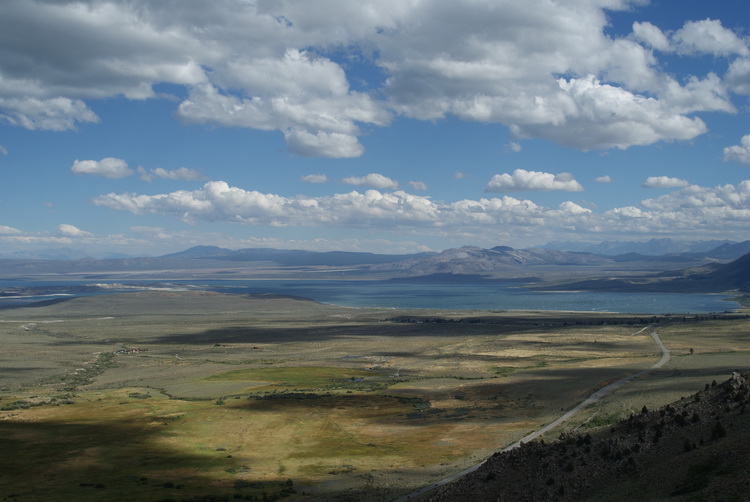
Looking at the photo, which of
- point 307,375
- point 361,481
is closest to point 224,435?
point 361,481

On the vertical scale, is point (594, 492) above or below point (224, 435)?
above

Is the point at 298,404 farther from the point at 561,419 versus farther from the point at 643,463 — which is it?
the point at 643,463

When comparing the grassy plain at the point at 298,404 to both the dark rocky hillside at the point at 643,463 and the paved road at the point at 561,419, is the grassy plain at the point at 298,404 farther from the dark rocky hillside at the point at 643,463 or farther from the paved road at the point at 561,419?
the dark rocky hillside at the point at 643,463

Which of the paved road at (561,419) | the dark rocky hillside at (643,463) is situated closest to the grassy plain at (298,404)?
the paved road at (561,419)

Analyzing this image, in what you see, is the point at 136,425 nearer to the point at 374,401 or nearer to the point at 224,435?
the point at 224,435

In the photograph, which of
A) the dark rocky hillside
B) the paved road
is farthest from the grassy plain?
the dark rocky hillside
